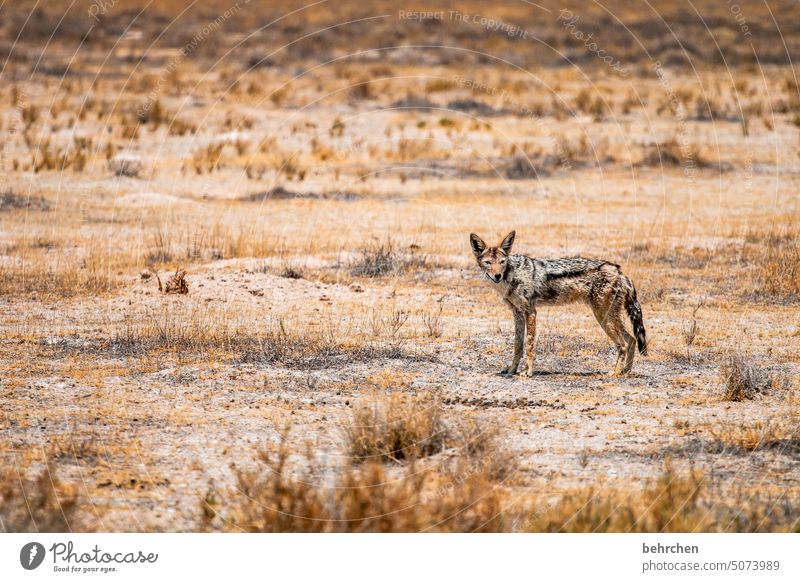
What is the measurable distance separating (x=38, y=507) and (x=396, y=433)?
117 inches

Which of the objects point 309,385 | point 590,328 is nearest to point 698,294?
point 590,328

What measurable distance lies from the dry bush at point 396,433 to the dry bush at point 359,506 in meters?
0.82

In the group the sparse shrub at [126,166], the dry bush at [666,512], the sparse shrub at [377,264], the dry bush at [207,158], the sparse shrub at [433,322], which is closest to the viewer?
the dry bush at [666,512]

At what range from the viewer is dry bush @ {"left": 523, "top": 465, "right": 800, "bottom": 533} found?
7.23m

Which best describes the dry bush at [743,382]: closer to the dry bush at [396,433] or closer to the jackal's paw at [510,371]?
the jackal's paw at [510,371]

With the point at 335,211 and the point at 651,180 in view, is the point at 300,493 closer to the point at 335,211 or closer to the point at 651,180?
the point at 335,211

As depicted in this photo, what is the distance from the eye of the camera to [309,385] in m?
11.2

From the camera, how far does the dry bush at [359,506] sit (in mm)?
7121

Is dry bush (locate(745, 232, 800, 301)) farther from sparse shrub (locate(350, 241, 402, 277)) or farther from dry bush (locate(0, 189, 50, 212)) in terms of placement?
dry bush (locate(0, 189, 50, 212))

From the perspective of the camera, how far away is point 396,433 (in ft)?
29.9

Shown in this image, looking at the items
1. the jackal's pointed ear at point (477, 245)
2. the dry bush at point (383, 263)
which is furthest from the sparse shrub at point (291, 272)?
the jackal's pointed ear at point (477, 245)

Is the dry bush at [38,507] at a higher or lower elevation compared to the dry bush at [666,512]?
lower

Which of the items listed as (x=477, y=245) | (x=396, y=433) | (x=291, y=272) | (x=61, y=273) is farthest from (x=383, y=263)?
(x=396, y=433)
